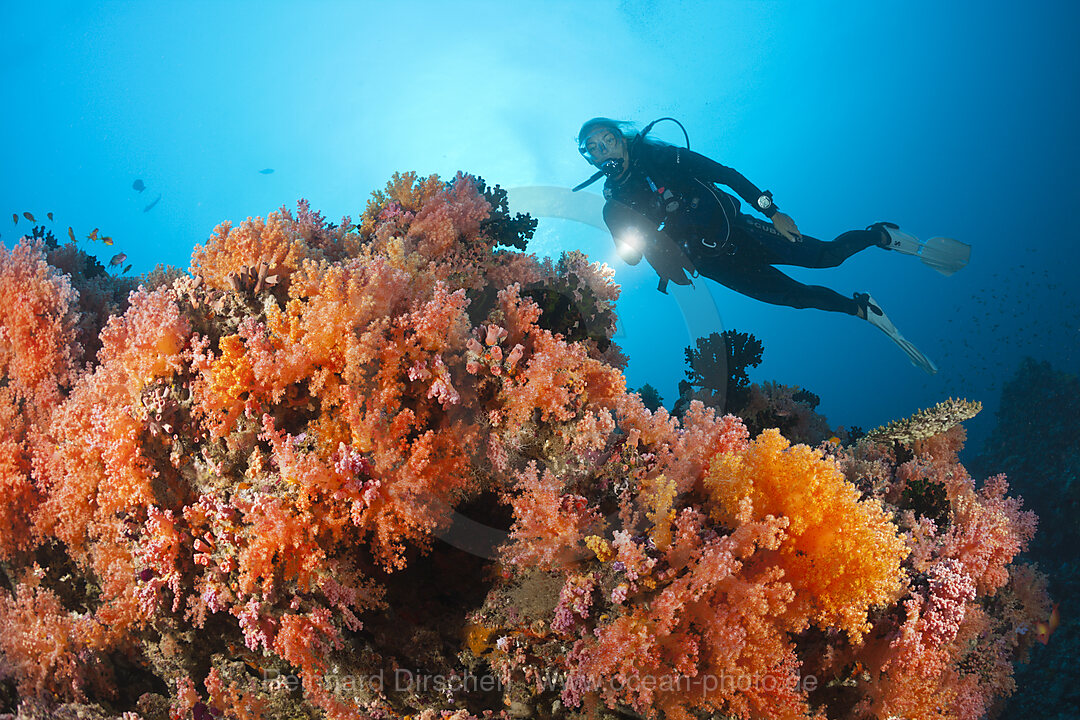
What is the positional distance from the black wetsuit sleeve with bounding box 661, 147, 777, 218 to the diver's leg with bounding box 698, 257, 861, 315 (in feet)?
3.74


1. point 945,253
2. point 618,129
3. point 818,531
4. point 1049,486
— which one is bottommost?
point 818,531

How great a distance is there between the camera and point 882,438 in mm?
5574

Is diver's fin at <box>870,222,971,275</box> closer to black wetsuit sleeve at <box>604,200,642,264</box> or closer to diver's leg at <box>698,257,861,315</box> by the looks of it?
diver's leg at <box>698,257,861,315</box>

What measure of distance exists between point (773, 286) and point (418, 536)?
884 centimetres

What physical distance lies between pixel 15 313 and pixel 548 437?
194 inches

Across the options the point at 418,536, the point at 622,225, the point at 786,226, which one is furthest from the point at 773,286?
the point at 418,536

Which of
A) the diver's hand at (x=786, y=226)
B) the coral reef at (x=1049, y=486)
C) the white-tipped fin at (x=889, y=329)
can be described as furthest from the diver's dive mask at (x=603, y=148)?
the coral reef at (x=1049, y=486)

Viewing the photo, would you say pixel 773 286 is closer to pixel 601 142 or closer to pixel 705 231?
pixel 705 231

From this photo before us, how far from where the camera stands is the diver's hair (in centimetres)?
889

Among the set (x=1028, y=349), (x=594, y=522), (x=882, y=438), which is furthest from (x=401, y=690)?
(x=1028, y=349)

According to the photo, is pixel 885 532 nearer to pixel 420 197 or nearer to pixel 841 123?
pixel 420 197

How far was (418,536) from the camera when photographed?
316cm

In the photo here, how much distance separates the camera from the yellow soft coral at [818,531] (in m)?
3.07

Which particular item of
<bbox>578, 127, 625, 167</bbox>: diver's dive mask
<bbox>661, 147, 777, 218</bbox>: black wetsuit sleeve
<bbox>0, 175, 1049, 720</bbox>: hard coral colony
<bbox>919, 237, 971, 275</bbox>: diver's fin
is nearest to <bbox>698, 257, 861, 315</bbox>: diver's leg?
<bbox>661, 147, 777, 218</bbox>: black wetsuit sleeve
